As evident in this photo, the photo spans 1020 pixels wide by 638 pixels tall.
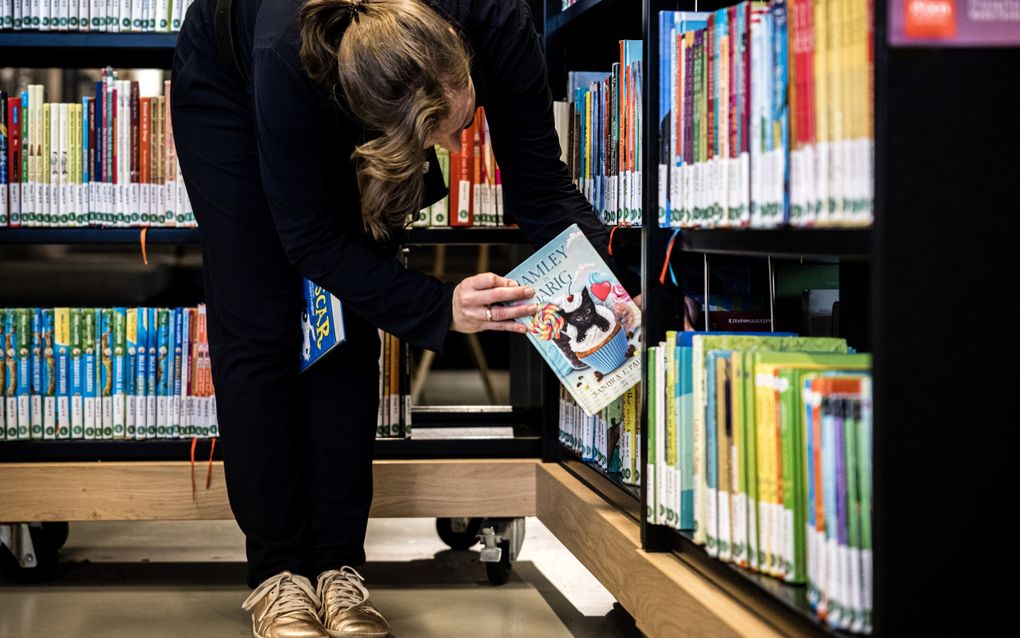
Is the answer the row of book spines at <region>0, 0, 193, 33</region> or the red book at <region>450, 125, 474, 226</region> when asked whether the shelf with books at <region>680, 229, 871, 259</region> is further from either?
the row of book spines at <region>0, 0, 193, 33</region>

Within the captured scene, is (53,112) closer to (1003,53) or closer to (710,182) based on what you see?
(710,182)

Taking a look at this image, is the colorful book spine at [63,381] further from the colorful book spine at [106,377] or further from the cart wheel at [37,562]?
the cart wheel at [37,562]

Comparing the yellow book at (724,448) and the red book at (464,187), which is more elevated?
the red book at (464,187)

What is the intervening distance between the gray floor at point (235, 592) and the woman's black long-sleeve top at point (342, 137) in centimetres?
61

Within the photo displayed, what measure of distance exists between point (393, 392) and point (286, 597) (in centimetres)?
67

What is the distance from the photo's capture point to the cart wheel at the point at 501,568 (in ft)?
7.69

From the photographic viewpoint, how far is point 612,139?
205 cm

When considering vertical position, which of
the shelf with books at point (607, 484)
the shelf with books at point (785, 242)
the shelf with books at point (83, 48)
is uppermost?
the shelf with books at point (83, 48)

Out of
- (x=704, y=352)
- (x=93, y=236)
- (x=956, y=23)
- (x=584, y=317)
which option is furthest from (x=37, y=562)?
(x=956, y=23)

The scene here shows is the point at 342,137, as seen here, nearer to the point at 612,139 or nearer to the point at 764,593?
the point at 612,139

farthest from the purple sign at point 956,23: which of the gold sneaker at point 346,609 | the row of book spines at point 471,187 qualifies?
the row of book spines at point 471,187

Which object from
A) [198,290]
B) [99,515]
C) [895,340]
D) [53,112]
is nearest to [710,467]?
[895,340]

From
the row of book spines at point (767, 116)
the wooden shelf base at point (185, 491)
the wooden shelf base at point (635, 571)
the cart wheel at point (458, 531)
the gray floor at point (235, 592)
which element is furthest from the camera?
the cart wheel at point (458, 531)

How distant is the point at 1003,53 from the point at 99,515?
6.35 ft
